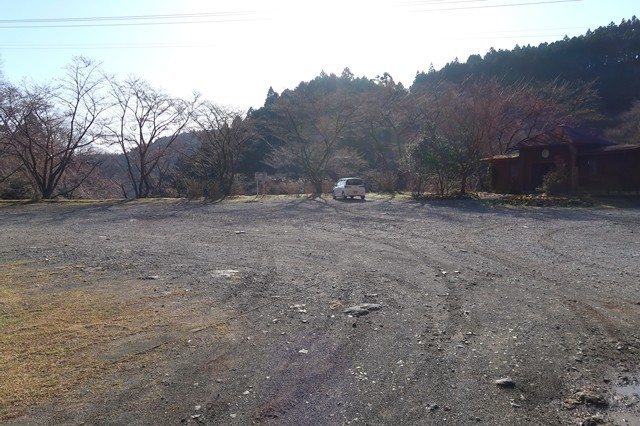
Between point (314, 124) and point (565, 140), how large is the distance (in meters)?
19.1

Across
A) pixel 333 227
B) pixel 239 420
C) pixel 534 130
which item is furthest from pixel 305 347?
pixel 534 130

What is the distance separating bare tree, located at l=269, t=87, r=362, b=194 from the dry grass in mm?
32052

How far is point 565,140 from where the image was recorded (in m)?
29.7

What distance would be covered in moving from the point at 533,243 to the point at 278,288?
25.1ft

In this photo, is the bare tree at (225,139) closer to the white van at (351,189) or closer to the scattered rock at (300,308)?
the white van at (351,189)

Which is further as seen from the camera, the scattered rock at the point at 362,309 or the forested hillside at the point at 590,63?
the forested hillside at the point at 590,63

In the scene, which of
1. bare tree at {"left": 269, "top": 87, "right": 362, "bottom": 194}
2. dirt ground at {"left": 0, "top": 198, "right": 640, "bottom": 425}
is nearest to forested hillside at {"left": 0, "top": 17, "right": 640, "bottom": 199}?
bare tree at {"left": 269, "top": 87, "right": 362, "bottom": 194}

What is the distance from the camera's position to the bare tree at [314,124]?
41406 mm

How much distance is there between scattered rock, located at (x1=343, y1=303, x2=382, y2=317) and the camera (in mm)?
6742

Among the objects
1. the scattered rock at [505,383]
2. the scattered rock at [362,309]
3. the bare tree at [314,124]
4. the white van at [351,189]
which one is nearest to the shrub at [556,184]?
the white van at [351,189]

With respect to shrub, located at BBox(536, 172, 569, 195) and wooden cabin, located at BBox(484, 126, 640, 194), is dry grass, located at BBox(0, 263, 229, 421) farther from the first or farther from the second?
wooden cabin, located at BBox(484, 126, 640, 194)

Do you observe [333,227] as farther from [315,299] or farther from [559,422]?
[559,422]

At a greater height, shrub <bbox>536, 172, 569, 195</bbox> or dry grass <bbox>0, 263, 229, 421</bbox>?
dry grass <bbox>0, 263, 229, 421</bbox>

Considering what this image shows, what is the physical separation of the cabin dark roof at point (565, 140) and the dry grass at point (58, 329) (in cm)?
2762
